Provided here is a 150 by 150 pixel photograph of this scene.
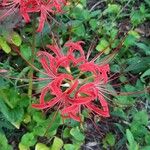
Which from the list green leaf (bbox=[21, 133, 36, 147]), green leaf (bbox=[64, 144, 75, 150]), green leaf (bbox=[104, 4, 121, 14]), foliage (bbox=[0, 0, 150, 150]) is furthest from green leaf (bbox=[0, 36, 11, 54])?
green leaf (bbox=[104, 4, 121, 14])

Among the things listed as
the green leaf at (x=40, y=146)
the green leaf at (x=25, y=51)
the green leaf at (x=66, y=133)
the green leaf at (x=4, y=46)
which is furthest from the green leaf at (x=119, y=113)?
the green leaf at (x=4, y=46)

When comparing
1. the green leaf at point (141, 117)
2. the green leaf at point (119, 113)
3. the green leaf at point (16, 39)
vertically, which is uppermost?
the green leaf at point (16, 39)

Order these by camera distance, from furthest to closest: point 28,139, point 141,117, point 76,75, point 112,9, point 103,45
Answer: point 112,9
point 103,45
point 141,117
point 28,139
point 76,75

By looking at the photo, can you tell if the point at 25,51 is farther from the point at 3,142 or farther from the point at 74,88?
the point at 74,88

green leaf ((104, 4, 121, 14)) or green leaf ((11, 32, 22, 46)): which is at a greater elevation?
green leaf ((11, 32, 22, 46))

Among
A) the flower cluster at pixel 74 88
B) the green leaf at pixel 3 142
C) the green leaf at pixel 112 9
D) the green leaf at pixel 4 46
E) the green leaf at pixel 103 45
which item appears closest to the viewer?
the flower cluster at pixel 74 88

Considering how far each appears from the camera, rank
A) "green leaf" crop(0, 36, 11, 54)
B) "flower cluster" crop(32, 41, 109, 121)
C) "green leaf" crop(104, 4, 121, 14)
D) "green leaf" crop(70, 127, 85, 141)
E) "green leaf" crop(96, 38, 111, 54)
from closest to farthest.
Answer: "flower cluster" crop(32, 41, 109, 121) → "green leaf" crop(70, 127, 85, 141) → "green leaf" crop(0, 36, 11, 54) → "green leaf" crop(96, 38, 111, 54) → "green leaf" crop(104, 4, 121, 14)

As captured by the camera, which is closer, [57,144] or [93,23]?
[57,144]

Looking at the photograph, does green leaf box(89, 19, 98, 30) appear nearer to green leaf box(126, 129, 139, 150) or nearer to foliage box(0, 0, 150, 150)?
foliage box(0, 0, 150, 150)

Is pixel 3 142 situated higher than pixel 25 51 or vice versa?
pixel 25 51

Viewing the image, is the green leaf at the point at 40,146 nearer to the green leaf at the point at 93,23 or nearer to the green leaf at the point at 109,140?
the green leaf at the point at 109,140

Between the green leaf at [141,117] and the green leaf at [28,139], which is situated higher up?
the green leaf at [28,139]

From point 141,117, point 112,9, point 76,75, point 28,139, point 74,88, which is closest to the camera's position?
point 74,88

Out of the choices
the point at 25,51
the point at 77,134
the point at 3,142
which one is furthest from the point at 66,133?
→ the point at 25,51
